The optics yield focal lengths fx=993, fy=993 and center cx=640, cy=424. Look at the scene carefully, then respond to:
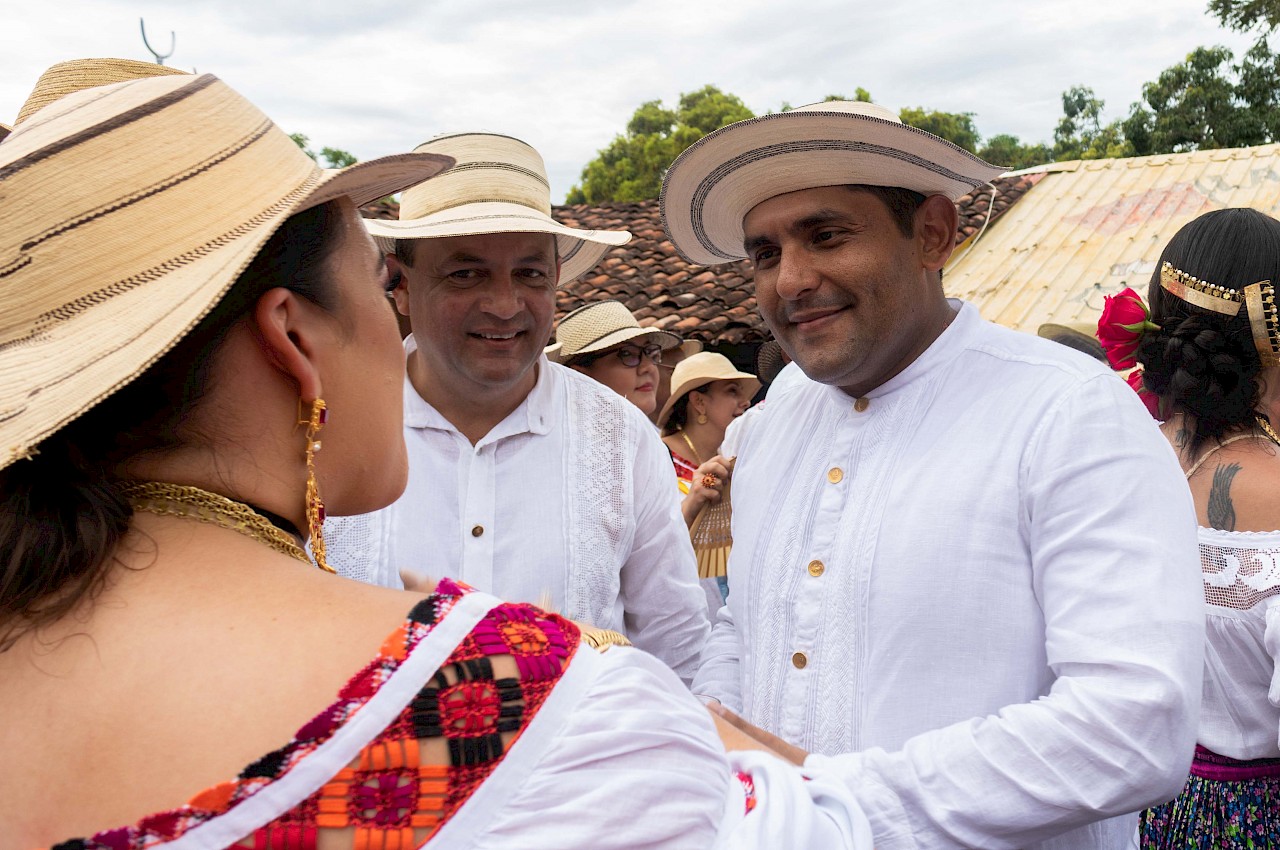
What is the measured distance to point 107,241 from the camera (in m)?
1.08

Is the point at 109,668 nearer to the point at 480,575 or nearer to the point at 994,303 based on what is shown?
the point at 480,575

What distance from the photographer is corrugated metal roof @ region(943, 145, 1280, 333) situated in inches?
425

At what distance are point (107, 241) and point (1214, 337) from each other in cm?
273

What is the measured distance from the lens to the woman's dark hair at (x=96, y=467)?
3.29 feet

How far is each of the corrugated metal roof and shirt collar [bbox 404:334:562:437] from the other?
8.56 m

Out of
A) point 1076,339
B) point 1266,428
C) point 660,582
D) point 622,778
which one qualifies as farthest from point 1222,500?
point 1076,339

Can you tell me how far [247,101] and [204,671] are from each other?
733 millimetres

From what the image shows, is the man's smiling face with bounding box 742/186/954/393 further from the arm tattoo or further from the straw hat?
the arm tattoo

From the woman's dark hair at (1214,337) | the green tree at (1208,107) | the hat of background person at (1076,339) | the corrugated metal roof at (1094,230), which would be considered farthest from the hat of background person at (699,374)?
the green tree at (1208,107)

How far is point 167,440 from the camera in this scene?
114 cm

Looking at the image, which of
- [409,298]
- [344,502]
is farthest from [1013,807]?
[409,298]

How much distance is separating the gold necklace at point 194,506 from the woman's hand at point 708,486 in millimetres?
3283

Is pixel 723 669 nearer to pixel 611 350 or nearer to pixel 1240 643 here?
pixel 1240 643

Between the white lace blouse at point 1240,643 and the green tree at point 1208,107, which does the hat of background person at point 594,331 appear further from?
the green tree at point 1208,107
